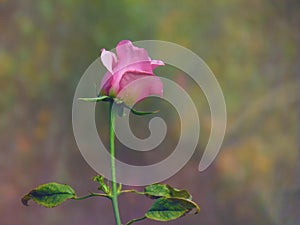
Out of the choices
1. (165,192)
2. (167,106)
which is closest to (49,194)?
(165,192)

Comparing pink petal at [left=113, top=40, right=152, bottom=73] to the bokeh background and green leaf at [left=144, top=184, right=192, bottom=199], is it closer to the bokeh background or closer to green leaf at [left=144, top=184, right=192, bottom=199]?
green leaf at [left=144, top=184, right=192, bottom=199]

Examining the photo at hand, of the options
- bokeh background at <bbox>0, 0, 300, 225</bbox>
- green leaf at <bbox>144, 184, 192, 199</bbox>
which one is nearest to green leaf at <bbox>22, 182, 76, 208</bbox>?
green leaf at <bbox>144, 184, 192, 199</bbox>

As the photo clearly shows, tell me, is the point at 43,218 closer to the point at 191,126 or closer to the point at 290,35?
the point at 191,126

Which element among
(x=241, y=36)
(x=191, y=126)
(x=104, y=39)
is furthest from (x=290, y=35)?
(x=104, y=39)

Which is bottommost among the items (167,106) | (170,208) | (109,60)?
(170,208)

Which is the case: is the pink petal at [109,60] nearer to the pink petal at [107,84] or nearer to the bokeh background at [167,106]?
the pink petal at [107,84]

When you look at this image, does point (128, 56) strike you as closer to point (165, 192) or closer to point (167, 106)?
point (165, 192)
